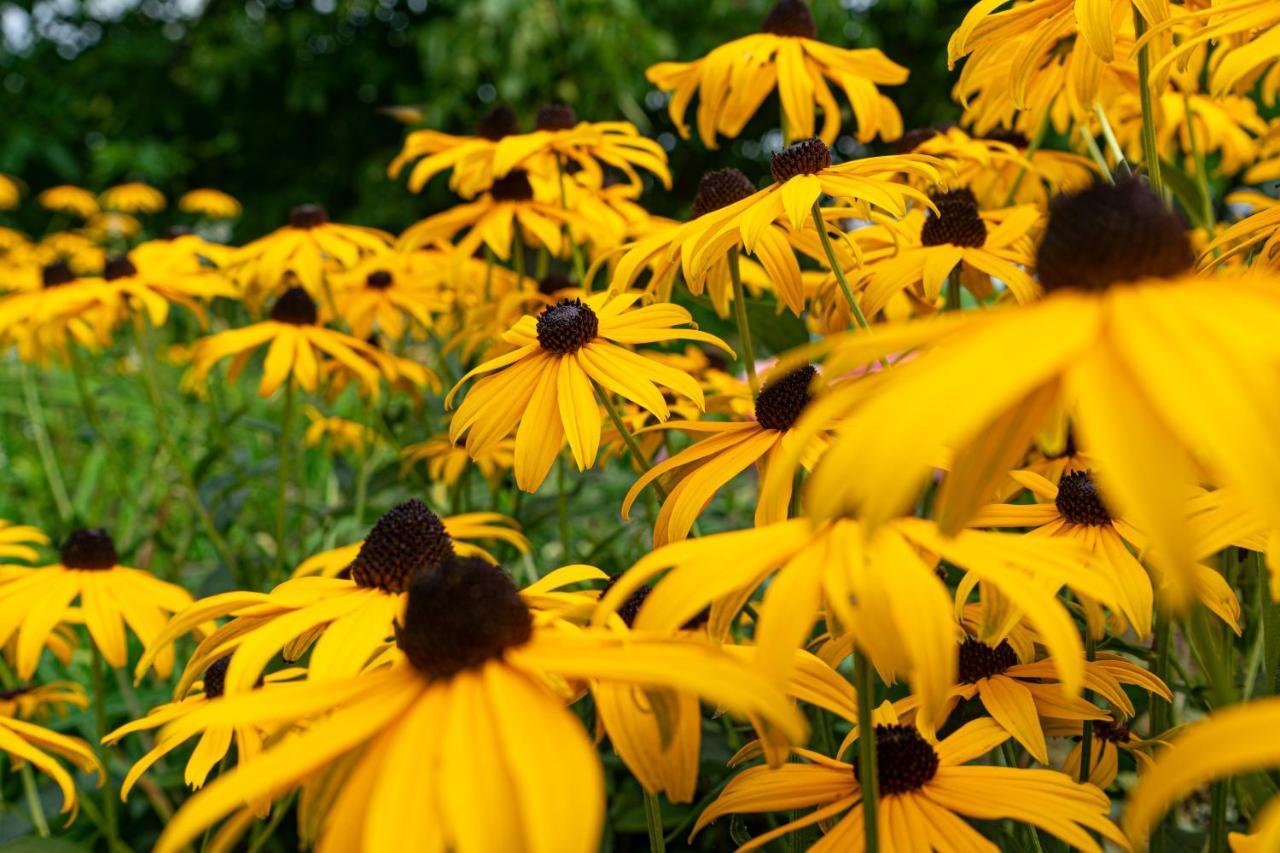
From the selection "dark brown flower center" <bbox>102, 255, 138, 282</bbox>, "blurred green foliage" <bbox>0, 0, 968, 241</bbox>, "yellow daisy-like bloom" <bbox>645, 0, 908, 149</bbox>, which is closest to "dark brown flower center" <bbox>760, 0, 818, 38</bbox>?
"yellow daisy-like bloom" <bbox>645, 0, 908, 149</bbox>

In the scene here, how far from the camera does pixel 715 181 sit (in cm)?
119

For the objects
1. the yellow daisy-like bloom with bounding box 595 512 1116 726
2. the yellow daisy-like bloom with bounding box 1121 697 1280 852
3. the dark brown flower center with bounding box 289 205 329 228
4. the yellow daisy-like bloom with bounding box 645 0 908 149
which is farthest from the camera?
the dark brown flower center with bounding box 289 205 329 228

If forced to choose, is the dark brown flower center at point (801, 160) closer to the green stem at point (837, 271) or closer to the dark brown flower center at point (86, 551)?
the green stem at point (837, 271)

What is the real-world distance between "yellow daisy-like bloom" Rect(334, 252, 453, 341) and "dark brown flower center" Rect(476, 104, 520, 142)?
8.2 inches

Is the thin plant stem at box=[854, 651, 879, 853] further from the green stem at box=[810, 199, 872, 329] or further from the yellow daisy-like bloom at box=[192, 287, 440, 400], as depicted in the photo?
the yellow daisy-like bloom at box=[192, 287, 440, 400]

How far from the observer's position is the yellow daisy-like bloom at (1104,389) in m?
0.38

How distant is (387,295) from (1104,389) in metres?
1.46

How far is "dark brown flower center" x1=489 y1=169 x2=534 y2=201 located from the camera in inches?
62.9

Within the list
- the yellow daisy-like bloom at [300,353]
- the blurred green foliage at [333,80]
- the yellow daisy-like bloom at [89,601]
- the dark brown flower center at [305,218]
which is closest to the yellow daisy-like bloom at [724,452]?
the yellow daisy-like bloom at [89,601]

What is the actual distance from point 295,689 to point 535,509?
1.07 metres

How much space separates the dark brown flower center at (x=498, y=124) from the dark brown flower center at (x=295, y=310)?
1.11 ft

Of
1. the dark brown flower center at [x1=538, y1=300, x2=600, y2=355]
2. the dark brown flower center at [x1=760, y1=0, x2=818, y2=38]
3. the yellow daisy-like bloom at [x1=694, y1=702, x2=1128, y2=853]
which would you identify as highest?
the dark brown flower center at [x1=760, y1=0, x2=818, y2=38]

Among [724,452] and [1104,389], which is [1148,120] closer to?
[724,452]

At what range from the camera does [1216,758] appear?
362 mm
